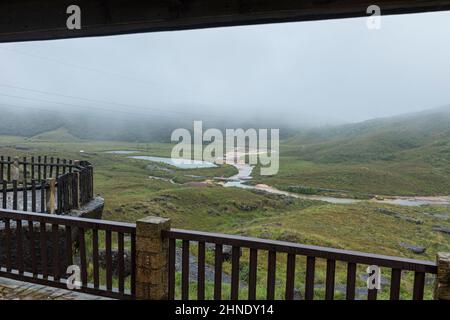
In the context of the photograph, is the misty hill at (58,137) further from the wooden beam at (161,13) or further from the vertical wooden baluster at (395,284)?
the vertical wooden baluster at (395,284)

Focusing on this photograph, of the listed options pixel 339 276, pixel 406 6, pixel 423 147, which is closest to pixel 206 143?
pixel 423 147

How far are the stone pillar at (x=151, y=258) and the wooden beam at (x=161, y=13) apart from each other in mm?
2628

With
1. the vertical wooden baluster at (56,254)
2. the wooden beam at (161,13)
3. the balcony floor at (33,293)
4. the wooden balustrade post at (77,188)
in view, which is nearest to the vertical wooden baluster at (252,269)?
the balcony floor at (33,293)

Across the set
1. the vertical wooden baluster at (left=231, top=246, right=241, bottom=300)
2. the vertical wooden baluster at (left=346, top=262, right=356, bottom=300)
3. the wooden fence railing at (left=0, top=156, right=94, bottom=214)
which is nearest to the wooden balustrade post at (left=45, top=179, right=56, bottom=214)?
the wooden fence railing at (left=0, top=156, right=94, bottom=214)

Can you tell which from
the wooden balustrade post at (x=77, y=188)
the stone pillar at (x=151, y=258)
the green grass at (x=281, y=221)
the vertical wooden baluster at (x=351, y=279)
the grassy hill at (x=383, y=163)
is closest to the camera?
the vertical wooden baluster at (x=351, y=279)

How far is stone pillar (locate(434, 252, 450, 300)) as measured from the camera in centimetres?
339

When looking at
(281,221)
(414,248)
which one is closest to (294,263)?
(414,248)

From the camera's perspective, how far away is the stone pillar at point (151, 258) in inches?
169

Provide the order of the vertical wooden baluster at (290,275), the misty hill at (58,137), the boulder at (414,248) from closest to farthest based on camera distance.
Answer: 1. the vertical wooden baluster at (290,275)
2. the boulder at (414,248)
3. the misty hill at (58,137)

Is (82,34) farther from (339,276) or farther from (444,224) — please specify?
(444,224)

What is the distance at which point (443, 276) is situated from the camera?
11.2 feet

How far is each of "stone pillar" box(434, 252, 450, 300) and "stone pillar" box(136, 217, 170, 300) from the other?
2849 mm

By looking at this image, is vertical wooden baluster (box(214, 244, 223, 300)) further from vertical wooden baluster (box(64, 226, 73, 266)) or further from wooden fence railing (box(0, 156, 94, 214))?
wooden fence railing (box(0, 156, 94, 214))
